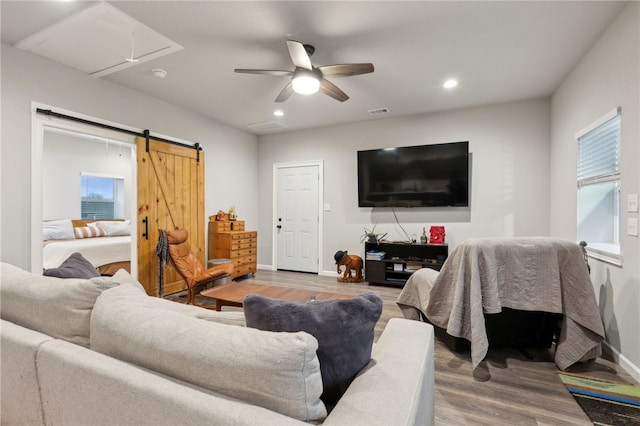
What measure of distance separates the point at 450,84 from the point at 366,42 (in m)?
1.46

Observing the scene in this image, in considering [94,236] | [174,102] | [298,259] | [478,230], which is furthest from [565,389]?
[94,236]

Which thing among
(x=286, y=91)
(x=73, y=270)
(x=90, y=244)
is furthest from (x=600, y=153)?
(x=90, y=244)

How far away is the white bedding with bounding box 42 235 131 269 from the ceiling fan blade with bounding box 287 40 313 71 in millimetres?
4027

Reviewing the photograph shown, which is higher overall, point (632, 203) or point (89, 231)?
point (632, 203)

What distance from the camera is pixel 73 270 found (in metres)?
1.63

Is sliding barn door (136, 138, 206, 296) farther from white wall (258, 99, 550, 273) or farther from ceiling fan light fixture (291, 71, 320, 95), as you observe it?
ceiling fan light fixture (291, 71, 320, 95)

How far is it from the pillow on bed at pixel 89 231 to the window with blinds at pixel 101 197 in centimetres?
90

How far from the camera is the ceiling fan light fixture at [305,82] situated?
2715 mm

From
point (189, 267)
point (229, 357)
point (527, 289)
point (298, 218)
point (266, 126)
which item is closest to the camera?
point (229, 357)

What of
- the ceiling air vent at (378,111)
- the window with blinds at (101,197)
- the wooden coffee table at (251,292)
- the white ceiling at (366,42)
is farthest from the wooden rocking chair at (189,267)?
the window with blinds at (101,197)

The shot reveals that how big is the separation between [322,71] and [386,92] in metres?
1.43

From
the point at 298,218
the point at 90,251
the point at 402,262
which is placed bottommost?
the point at 402,262

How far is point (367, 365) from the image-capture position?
100cm

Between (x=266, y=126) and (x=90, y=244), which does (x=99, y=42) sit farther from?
(x=90, y=244)
